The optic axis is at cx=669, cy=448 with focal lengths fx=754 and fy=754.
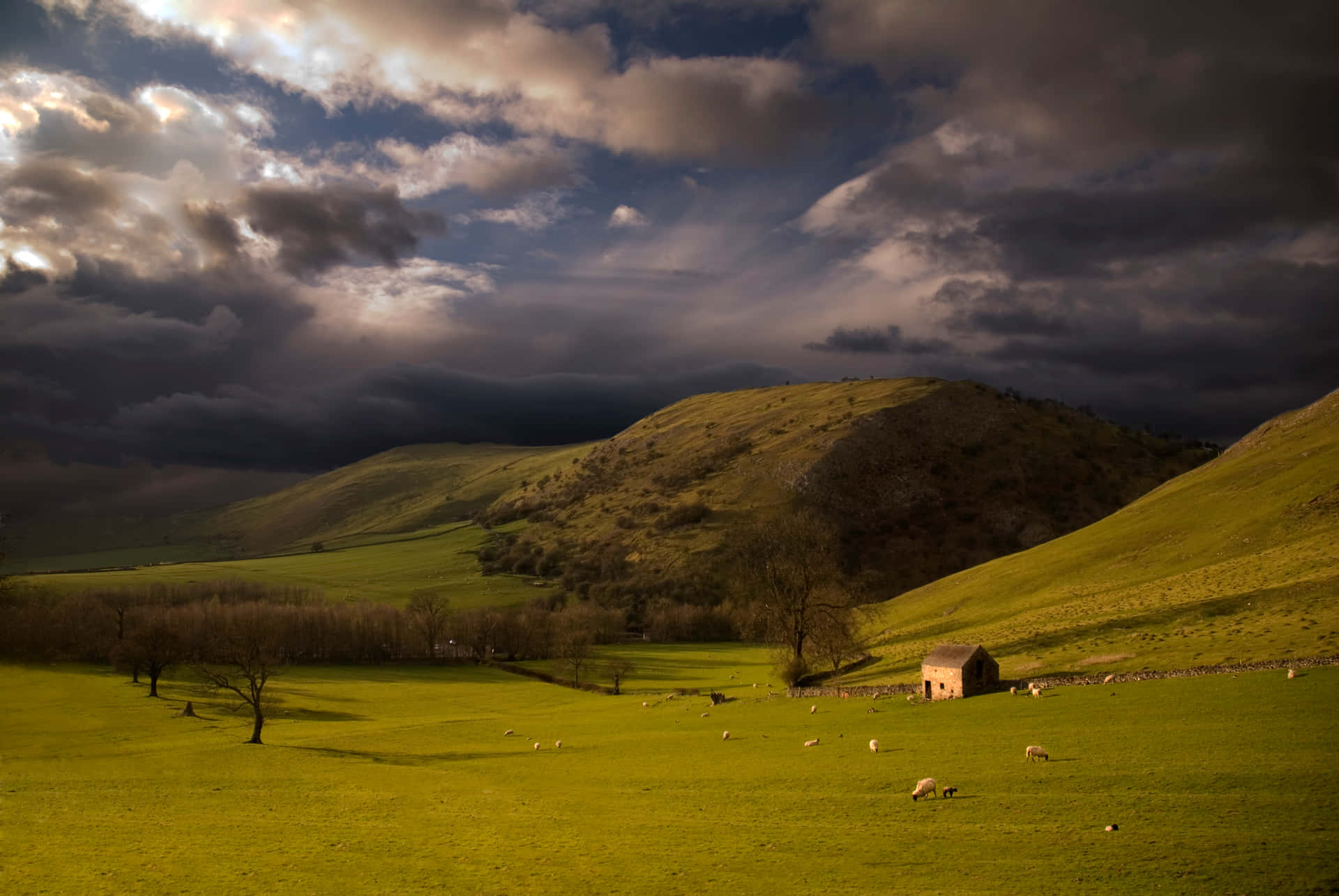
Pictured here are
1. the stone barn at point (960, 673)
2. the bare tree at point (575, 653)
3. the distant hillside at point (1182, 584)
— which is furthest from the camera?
the bare tree at point (575, 653)

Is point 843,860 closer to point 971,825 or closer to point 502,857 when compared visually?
point 971,825

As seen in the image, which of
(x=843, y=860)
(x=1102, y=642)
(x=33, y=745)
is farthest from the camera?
(x=33, y=745)

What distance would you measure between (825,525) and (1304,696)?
155 meters

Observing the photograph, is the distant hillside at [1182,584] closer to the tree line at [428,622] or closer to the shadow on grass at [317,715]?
the tree line at [428,622]

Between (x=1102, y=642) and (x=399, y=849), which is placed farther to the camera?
(x=1102, y=642)

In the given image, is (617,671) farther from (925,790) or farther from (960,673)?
(925,790)

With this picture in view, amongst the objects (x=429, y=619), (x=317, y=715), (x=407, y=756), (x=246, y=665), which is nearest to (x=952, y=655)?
(x=407, y=756)

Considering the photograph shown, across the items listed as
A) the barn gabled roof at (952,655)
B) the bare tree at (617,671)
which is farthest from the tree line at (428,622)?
the barn gabled roof at (952,655)

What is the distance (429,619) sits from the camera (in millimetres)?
144375

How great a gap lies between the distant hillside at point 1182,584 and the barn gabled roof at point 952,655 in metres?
4.97

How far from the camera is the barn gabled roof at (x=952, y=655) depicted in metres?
49.9

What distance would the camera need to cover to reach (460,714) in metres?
81.3

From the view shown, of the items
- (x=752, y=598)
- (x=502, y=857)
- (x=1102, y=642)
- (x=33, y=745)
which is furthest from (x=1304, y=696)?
(x=33, y=745)

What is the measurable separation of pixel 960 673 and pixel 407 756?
38196 mm
